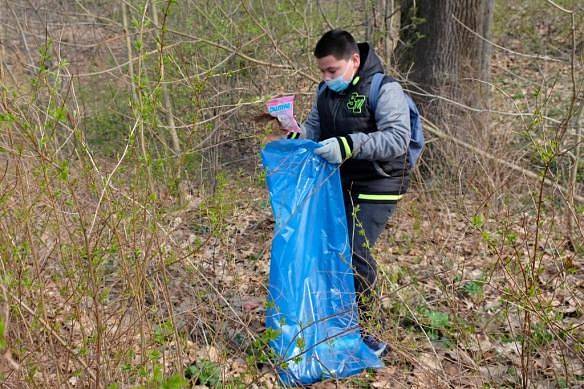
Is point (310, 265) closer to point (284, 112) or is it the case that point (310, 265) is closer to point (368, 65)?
point (284, 112)

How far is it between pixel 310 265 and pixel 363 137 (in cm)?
71

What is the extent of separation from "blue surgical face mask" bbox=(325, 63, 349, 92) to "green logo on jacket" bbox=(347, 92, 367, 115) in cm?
6

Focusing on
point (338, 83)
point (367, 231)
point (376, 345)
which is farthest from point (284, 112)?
point (376, 345)

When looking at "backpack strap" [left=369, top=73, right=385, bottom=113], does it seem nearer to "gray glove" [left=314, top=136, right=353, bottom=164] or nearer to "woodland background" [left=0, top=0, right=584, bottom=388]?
"gray glove" [left=314, top=136, right=353, bottom=164]

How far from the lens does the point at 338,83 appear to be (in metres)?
2.98

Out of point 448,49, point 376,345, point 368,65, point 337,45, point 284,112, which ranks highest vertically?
point 337,45

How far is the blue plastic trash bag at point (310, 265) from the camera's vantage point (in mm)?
2926

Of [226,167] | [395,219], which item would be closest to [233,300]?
[395,219]

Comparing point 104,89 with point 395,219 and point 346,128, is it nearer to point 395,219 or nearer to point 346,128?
point 395,219

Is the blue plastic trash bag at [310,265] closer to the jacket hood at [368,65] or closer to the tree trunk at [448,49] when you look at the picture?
the jacket hood at [368,65]

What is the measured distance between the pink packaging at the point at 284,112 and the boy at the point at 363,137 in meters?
0.06

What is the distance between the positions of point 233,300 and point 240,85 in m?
2.28

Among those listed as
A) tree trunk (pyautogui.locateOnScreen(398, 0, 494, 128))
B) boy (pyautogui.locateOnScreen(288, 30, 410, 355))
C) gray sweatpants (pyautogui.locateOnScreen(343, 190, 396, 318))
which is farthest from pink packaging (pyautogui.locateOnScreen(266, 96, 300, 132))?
tree trunk (pyautogui.locateOnScreen(398, 0, 494, 128))

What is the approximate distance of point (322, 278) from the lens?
9.91 ft
